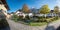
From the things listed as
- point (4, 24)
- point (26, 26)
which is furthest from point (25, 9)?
point (4, 24)

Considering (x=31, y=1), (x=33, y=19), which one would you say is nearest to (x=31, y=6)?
(x=31, y=1)

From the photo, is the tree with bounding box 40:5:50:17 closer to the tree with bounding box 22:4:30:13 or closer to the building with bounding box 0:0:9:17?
the tree with bounding box 22:4:30:13

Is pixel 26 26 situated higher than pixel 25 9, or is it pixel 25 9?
pixel 25 9

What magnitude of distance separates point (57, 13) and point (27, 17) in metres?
0.55

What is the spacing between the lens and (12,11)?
232 cm

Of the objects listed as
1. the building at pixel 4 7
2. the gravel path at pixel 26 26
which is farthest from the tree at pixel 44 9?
the building at pixel 4 7

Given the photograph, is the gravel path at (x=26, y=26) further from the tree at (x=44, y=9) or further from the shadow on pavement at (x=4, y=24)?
the tree at (x=44, y=9)

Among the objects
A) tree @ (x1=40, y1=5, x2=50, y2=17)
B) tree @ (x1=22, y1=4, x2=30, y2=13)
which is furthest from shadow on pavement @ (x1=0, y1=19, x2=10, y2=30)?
tree @ (x1=40, y1=5, x2=50, y2=17)

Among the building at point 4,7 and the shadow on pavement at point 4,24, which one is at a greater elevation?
the building at point 4,7

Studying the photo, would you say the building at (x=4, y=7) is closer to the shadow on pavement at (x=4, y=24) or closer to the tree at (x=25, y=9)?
the shadow on pavement at (x=4, y=24)

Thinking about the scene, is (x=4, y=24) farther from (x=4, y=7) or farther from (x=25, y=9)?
(x=25, y=9)

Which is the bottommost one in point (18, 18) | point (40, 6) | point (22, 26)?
point (22, 26)

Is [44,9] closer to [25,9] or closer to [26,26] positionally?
[25,9]

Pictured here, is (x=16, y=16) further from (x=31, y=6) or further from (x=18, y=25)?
(x=31, y=6)
